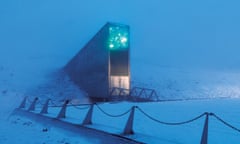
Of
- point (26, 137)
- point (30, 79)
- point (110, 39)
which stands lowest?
point (26, 137)

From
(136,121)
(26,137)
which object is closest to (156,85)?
(136,121)

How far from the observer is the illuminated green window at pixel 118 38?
69.8 feet

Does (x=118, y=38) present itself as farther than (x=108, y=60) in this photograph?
Yes

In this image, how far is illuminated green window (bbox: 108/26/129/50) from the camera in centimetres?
2127

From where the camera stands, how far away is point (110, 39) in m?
21.2

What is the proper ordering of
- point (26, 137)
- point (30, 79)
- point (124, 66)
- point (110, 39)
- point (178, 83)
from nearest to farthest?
point (26, 137)
point (110, 39)
point (124, 66)
point (30, 79)
point (178, 83)

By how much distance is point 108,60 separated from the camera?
2108 centimetres

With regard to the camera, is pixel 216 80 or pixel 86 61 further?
pixel 216 80

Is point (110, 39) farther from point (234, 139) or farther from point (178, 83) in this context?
point (178, 83)

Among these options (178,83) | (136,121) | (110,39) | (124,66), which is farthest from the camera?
(178,83)

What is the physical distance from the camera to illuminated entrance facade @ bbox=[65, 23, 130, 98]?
2127cm

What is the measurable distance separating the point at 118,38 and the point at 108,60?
2130mm

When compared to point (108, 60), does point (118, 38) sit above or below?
above

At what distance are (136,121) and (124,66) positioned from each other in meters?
12.4
